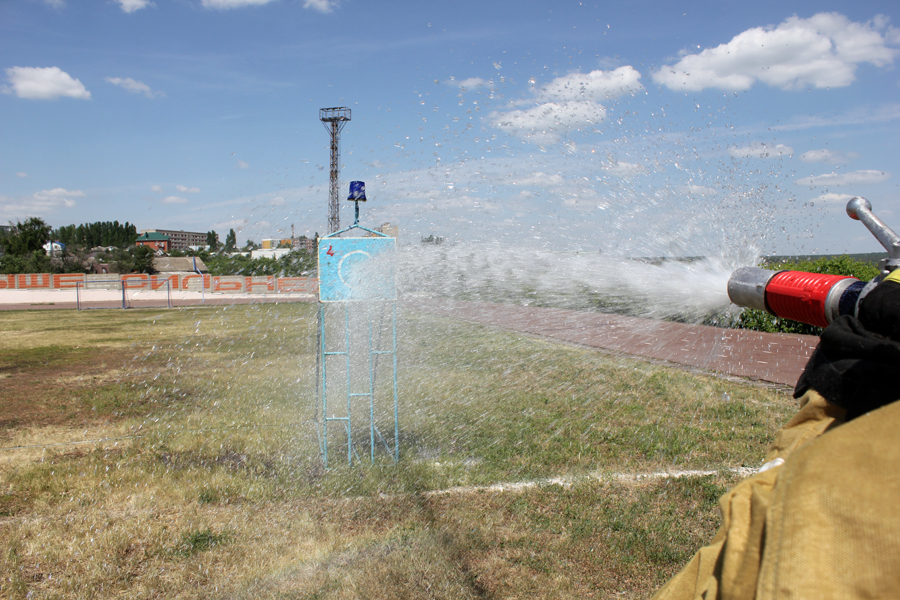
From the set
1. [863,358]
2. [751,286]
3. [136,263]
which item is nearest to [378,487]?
[751,286]

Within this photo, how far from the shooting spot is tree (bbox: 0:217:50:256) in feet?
166

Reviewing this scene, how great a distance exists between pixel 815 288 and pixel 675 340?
10.8 meters

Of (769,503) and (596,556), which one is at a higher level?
(769,503)

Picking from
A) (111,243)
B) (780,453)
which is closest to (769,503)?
(780,453)

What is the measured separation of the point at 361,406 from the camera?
23.0ft

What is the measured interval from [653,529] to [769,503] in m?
3.37

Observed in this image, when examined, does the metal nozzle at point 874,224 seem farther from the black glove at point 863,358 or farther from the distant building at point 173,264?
the distant building at point 173,264

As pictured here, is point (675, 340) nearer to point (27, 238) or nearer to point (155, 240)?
point (27, 238)

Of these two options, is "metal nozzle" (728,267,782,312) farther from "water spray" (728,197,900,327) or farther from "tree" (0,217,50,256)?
"tree" (0,217,50,256)

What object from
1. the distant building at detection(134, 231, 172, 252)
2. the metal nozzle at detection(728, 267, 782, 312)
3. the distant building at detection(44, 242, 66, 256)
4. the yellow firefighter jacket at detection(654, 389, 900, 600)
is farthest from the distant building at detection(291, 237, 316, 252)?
the distant building at detection(134, 231, 172, 252)

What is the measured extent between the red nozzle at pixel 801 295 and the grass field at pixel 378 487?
223cm

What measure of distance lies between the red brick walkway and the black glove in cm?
746

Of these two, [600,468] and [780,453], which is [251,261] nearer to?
[600,468]

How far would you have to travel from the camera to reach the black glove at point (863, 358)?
0.76 m
